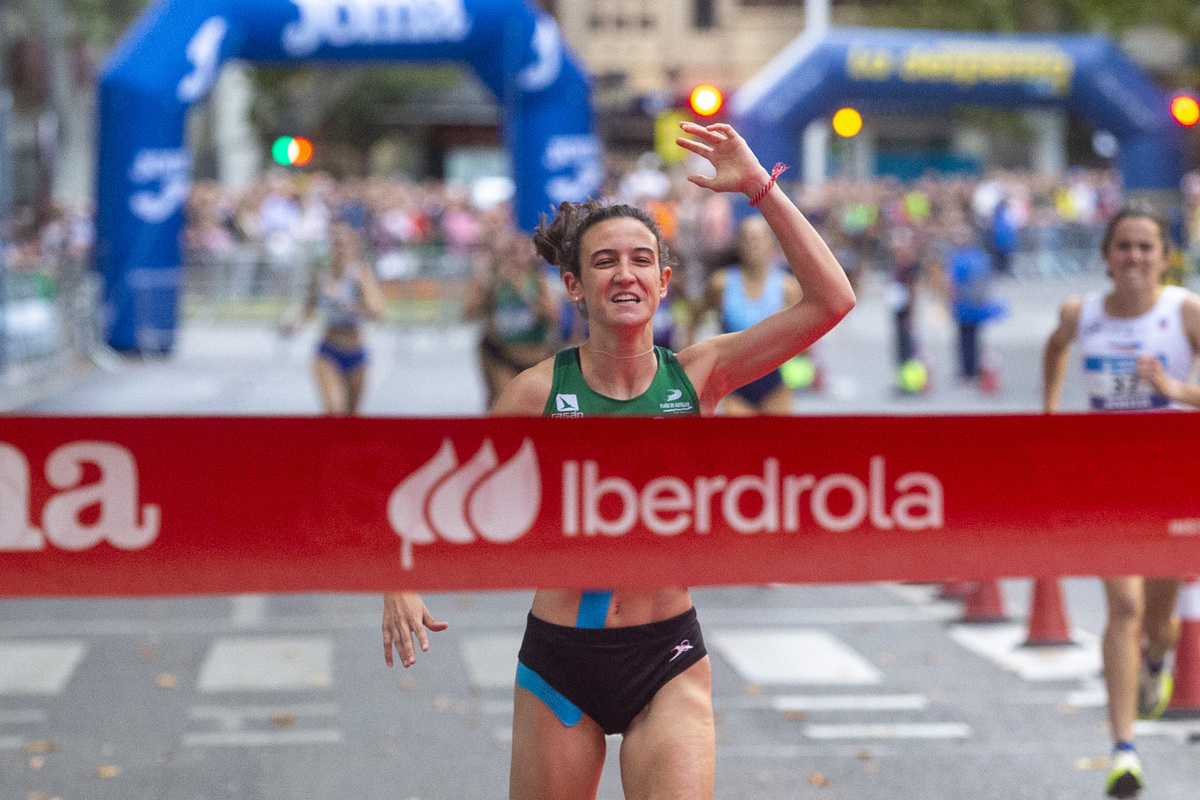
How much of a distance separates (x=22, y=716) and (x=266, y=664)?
1.32 metres

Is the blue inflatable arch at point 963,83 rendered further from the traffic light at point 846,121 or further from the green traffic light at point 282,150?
the traffic light at point 846,121

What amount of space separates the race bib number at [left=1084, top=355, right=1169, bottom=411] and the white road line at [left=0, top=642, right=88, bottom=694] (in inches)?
184

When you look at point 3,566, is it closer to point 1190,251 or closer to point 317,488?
point 317,488

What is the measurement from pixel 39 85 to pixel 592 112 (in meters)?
36.2

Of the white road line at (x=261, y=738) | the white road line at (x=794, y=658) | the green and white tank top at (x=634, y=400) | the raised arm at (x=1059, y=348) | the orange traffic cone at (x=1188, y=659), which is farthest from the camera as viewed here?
the white road line at (x=794, y=658)

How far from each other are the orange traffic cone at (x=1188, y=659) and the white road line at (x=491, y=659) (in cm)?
280

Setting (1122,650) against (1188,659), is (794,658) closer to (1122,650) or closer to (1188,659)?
(1188,659)

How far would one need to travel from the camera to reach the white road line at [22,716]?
7070 mm

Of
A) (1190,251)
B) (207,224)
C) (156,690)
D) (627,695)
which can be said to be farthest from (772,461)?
(1190,251)

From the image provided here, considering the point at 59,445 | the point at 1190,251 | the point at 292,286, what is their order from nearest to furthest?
the point at 59,445
the point at 292,286
the point at 1190,251

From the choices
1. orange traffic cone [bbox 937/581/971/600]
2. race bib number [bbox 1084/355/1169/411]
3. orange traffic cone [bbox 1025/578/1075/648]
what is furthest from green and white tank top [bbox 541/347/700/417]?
orange traffic cone [bbox 937/581/971/600]

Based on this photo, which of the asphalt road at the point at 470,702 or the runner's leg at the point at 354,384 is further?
the runner's leg at the point at 354,384

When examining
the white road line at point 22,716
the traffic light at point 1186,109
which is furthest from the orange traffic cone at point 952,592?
the white road line at point 22,716

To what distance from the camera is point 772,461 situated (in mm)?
3742
